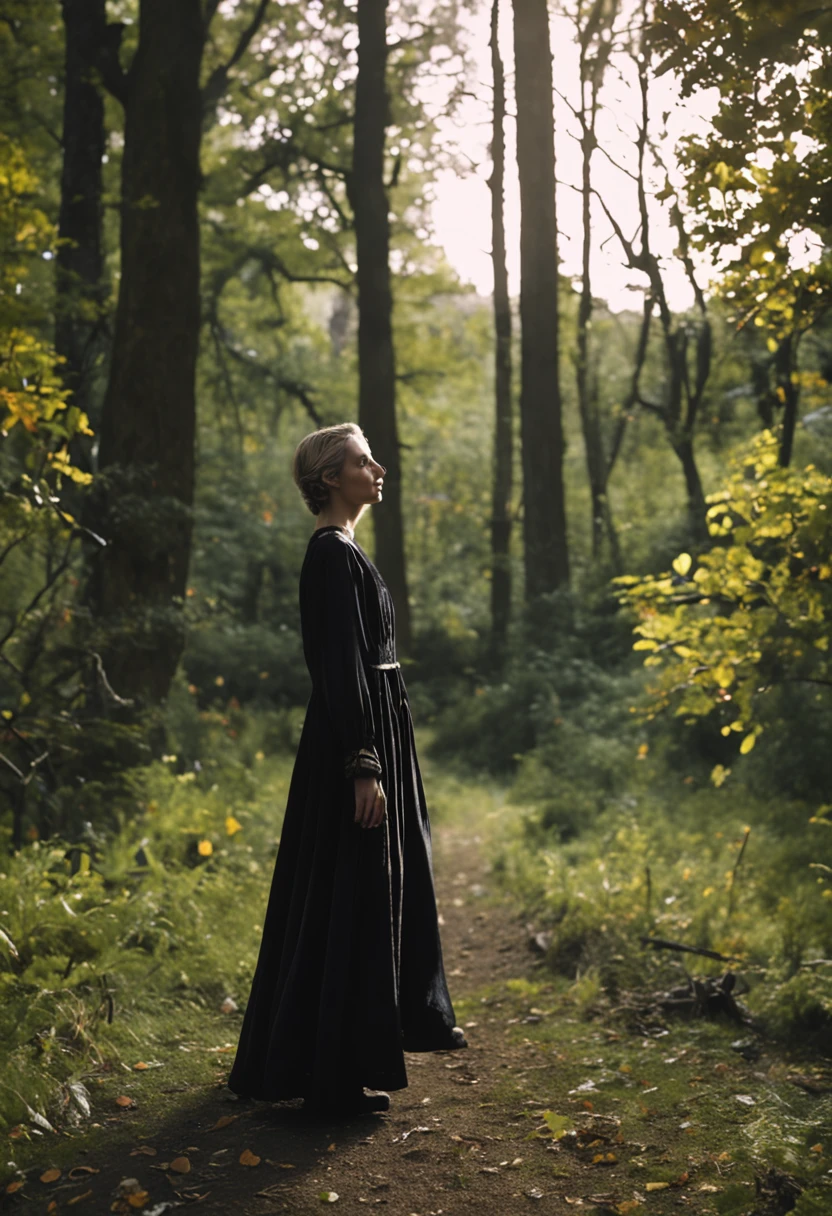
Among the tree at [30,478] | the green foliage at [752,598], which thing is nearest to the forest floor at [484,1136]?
the green foliage at [752,598]

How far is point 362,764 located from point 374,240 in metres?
13.1

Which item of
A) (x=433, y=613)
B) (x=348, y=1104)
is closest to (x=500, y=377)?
(x=433, y=613)

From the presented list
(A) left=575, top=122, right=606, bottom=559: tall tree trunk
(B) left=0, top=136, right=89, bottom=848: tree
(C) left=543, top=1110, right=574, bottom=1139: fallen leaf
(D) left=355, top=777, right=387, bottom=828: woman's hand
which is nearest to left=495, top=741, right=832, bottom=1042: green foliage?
(C) left=543, top=1110, right=574, bottom=1139: fallen leaf

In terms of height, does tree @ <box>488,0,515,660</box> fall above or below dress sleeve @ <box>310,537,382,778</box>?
above

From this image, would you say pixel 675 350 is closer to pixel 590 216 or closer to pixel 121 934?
pixel 590 216

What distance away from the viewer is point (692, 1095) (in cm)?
435

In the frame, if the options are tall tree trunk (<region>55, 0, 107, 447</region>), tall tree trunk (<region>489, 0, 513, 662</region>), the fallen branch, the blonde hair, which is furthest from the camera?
tall tree trunk (<region>489, 0, 513, 662</region>)

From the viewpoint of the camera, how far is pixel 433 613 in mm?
20812

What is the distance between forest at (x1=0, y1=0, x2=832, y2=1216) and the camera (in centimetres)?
434

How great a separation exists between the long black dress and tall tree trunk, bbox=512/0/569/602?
11.1 m

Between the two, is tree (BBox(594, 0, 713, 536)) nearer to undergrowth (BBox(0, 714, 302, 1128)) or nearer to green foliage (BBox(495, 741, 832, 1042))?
green foliage (BBox(495, 741, 832, 1042))

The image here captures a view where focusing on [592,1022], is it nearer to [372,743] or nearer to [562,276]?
[372,743]

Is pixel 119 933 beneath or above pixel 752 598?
beneath

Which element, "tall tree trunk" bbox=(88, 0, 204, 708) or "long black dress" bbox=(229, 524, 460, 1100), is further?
"tall tree trunk" bbox=(88, 0, 204, 708)
